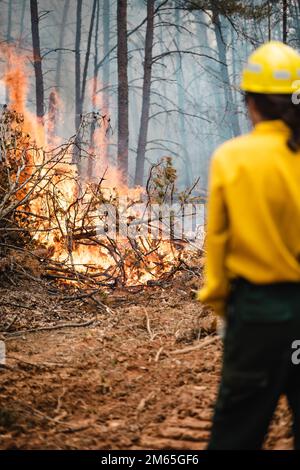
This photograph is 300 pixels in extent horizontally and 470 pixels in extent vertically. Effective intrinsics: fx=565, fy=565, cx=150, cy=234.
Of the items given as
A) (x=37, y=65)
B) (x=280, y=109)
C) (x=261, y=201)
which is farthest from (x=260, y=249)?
(x=37, y=65)

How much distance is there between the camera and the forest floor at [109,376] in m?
3.90

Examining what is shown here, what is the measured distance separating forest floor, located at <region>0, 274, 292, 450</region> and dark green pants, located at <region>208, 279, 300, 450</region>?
1237mm

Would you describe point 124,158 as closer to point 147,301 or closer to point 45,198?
point 45,198

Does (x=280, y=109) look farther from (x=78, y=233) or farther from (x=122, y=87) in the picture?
(x=122, y=87)

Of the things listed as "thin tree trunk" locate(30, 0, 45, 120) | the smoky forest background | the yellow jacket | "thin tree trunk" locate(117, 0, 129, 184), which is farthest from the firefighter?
"thin tree trunk" locate(30, 0, 45, 120)

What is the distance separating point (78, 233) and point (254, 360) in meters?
7.17

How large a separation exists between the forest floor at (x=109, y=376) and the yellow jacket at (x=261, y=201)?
168cm

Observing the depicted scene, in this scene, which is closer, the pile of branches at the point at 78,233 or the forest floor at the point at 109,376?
the forest floor at the point at 109,376

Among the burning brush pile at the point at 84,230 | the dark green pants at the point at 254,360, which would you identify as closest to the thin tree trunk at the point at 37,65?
the burning brush pile at the point at 84,230

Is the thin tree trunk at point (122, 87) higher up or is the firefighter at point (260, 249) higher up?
the thin tree trunk at point (122, 87)

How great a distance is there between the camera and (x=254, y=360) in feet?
8.17

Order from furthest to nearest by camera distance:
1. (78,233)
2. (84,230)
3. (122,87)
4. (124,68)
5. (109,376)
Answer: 1. (124,68)
2. (122,87)
3. (84,230)
4. (78,233)
5. (109,376)

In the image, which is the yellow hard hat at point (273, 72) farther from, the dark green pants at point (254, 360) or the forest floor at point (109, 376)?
the forest floor at point (109, 376)

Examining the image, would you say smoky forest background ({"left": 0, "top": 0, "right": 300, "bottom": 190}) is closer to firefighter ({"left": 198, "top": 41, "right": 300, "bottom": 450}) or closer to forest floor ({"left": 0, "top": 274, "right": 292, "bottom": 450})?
forest floor ({"left": 0, "top": 274, "right": 292, "bottom": 450})
